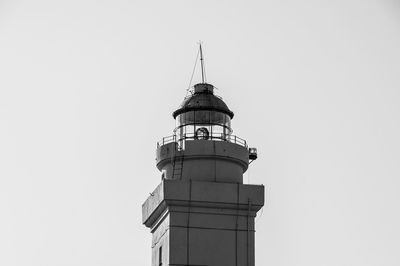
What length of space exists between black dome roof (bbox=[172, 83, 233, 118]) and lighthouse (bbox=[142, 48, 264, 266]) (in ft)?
0.10

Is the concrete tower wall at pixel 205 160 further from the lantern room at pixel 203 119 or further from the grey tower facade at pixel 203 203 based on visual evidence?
the lantern room at pixel 203 119

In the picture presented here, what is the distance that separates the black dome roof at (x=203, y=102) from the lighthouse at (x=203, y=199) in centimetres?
3

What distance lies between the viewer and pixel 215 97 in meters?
38.1

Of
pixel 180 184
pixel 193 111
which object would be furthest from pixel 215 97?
pixel 180 184

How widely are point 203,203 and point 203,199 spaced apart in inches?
5.4

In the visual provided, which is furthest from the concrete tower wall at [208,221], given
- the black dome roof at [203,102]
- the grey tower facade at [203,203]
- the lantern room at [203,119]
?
the black dome roof at [203,102]

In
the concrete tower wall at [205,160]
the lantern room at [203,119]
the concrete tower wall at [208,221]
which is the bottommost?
the concrete tower wall at [208,221]

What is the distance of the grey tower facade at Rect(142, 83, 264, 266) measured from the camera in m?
35.4

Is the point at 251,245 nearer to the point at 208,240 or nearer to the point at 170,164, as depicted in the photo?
the point at 208,240

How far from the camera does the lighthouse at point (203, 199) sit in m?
35.4

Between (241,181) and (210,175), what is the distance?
1020 mm

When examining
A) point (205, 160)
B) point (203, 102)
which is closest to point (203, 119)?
point (203, 102)

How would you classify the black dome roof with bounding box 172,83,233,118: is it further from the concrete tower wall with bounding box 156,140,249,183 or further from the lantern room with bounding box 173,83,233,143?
the concrete tower wall with bounding box 156,140,249,183

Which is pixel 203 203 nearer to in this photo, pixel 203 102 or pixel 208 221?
pixel 208 221
